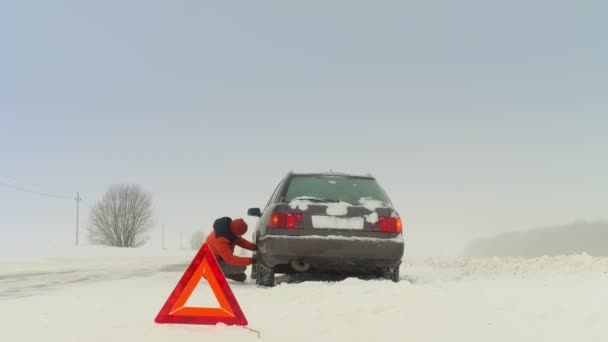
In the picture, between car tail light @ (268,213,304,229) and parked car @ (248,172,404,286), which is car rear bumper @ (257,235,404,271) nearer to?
parked car @ (248,172,404,286)

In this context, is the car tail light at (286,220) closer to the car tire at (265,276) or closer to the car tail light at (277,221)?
the car tail light at (277,221)

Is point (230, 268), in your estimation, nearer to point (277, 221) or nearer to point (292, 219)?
point (277, 221)

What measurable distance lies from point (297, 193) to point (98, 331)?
3125 mm

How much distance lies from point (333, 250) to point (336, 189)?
945 millimetres

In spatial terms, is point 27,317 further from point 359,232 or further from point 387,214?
point 387,214

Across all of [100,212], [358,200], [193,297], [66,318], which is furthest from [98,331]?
[100,212]

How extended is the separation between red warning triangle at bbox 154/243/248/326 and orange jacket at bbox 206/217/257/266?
9.50ft

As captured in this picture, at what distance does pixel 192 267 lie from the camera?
158 inches

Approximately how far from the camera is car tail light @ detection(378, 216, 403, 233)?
6082mm

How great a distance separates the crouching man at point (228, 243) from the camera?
7059 millimetres

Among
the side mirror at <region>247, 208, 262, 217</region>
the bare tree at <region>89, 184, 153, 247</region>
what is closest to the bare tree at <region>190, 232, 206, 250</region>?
the bare tree at <region>89, 184, 153, 247</region>

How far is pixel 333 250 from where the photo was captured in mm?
5949

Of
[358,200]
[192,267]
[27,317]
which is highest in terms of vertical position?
[358,200]

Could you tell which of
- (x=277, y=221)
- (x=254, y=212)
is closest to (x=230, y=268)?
(x=254, y=212)
